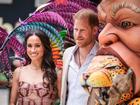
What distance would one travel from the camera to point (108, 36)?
765 mm

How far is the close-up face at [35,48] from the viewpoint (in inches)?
90.1

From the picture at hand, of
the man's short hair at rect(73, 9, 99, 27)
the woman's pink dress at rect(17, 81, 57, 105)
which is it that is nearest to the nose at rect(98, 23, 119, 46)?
the man's short hair at rect(73, 9, 99, 27)

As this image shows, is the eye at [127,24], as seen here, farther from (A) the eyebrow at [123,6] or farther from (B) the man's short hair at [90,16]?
(B) the man's short hair at [90,16]

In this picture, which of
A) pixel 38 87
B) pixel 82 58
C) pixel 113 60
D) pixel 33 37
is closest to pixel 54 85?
pixel 38 87

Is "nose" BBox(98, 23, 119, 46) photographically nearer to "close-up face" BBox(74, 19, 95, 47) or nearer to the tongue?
the tongue

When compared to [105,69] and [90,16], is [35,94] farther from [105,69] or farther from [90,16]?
[105,69]

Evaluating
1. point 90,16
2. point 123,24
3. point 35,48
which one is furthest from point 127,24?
point 35,48

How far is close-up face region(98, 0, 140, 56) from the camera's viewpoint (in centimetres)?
75

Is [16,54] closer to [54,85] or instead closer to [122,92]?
[54,85]

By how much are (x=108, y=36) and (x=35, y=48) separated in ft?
5.12

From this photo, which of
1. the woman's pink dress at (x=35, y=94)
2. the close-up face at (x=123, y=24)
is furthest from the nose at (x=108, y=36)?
the woman's pink dress at (x=35, y=94)

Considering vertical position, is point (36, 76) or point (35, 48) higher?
point (35, 48)

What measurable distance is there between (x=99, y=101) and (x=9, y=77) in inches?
Result: 70.7

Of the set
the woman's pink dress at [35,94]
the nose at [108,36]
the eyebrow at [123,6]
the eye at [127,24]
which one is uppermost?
the eyebrow at [123,6]
